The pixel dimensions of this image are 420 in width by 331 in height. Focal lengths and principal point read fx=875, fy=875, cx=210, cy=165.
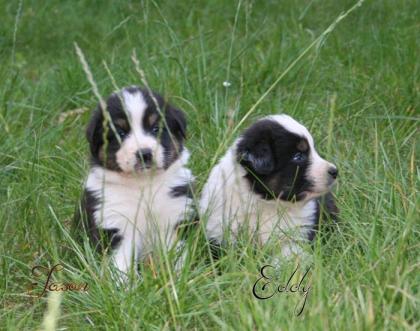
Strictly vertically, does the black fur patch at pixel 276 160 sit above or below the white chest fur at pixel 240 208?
above

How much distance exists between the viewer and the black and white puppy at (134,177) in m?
5.14

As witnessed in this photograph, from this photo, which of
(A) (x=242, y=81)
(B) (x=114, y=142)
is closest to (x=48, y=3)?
(A) (x=242, y=81)

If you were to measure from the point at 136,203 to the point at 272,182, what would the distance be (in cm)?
85

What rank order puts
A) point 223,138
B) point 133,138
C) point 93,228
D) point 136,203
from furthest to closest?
point 136,203 < point 93,228 < point 133,138 < point 223,138

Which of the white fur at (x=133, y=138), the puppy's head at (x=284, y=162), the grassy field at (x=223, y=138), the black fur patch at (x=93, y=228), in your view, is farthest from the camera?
the puppy's head at (x=284, y=162)

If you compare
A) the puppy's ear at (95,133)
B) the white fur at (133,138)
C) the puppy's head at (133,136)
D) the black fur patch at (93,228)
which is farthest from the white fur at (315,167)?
the black fur patch at (93,228)

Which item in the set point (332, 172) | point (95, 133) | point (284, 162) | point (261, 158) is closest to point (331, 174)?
point (332, 172)

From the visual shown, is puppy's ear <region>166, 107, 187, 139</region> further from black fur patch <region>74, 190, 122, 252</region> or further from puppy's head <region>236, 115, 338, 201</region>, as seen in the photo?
black fur patch <region>74, 190, 122, 252</region>

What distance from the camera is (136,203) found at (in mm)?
5375

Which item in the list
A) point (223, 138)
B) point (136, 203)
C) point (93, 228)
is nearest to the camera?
point (223, 138)

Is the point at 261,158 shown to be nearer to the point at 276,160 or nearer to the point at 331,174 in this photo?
the point at 276,160

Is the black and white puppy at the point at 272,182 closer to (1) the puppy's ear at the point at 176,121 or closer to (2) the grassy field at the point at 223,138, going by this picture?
(2) the grassy field at the point at 223,138

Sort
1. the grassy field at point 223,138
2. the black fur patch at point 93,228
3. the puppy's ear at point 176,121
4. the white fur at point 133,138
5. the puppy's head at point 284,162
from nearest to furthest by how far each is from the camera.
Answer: the grassy field at point 223,138 < the white fur at point 133,138 < the black fur patch at point 93,228 < the puppy's head at point 284,162 < the puppy's ear at point 176,121

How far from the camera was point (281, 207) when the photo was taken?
17.5ft
